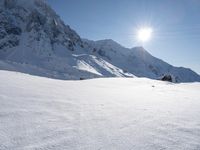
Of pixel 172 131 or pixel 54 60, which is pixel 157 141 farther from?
pixel 54 60

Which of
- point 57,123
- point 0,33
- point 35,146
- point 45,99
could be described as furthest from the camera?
point 0,33

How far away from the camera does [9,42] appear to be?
171 m

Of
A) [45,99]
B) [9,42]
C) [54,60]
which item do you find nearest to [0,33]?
[9,42]

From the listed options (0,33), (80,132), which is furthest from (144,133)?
(0,33)

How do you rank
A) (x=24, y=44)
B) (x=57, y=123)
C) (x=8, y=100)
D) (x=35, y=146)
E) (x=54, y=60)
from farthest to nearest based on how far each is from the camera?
(x=24, y=44), (x=54, y=60), (x=8, y=100), (x=57, y=123), (x=35, y=146)

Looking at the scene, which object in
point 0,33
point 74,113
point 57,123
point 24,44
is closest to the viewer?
point 57,123

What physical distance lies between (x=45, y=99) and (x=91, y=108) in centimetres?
116

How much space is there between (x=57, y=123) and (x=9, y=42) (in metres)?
183

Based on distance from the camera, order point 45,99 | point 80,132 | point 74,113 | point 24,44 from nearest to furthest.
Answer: point 80,132
point 74,113
point 45,99
point 24,44

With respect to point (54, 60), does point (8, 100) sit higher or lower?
lower

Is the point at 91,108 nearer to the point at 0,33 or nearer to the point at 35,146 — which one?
the point at 35,146

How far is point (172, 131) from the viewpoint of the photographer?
11.0 ft

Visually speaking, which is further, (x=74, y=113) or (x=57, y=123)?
(x=74, y=113)

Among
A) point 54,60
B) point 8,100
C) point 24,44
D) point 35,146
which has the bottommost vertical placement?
point 35,146
